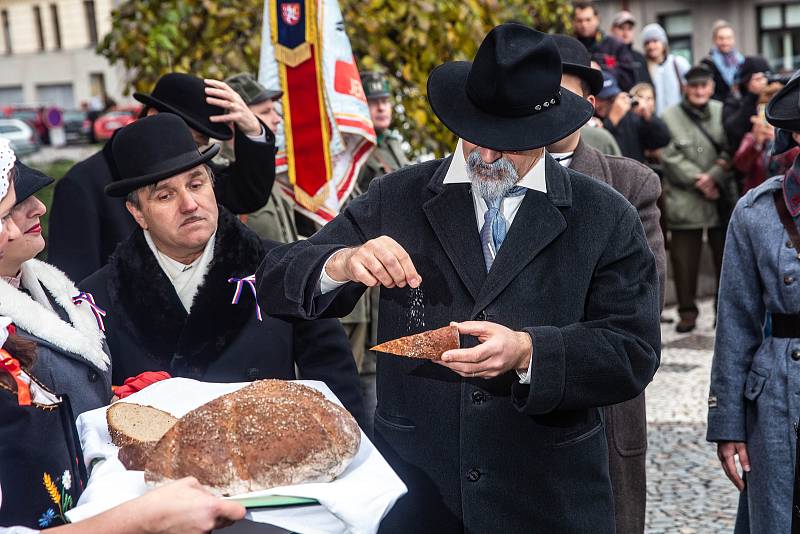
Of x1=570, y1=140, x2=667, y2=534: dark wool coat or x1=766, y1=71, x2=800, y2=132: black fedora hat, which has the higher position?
x1=766, y1=71, x2=800, y2=132: black fedora hat

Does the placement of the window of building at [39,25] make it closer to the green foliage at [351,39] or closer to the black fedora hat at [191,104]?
the green foliage at [351,39]

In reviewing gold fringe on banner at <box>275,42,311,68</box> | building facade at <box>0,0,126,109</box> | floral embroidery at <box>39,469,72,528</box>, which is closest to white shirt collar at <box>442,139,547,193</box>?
floral embroidery at <box>39,469,72,528</box>

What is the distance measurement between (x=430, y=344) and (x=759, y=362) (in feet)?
4.95

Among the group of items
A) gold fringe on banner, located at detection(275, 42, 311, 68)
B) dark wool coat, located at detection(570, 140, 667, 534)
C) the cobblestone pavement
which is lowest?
the cobblestone pavement

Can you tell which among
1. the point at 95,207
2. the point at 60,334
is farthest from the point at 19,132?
the point at 60,334

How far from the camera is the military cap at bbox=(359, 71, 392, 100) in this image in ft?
21.5

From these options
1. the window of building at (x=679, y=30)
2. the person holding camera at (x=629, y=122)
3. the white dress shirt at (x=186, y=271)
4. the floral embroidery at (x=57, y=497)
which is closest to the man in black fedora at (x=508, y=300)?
the white dress shirt at (x=186, y=271)

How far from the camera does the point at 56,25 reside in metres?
51.5

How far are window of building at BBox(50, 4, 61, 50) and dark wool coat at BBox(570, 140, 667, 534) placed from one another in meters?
51.2

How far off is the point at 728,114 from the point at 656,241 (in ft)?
19.3

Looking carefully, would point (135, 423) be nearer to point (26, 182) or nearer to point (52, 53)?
point (26, 182)

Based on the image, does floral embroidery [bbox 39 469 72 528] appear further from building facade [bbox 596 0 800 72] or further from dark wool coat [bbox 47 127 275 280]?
building facade [bbox 596 0 800 72]

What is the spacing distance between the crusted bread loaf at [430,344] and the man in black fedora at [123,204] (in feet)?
7.14

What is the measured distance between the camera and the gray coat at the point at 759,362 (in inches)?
132
